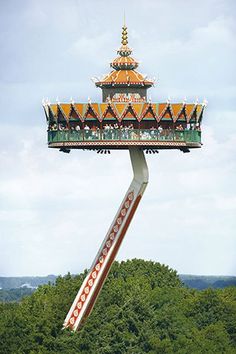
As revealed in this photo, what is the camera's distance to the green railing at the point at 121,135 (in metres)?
74.4

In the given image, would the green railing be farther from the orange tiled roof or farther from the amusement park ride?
the orange tiled roof

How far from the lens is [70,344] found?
78.9 meters

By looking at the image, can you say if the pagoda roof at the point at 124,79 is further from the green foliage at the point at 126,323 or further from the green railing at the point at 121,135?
the green foliage at the point at 126,323

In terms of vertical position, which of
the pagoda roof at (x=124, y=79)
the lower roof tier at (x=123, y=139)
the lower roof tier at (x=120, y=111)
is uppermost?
the pagoda roof at (x=124, y=79)

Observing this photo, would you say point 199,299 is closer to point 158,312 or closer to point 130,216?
point 158,312

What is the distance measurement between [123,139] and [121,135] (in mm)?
221

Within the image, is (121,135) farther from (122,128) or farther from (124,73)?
(124,73)

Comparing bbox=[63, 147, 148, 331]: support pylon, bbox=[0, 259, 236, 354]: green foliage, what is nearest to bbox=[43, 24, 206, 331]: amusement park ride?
bbox=[63, 147, 148, 331]: support pylon

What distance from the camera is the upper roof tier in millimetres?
75812

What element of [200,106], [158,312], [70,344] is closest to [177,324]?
[158,312]

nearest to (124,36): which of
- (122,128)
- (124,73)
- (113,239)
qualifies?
(124,73)

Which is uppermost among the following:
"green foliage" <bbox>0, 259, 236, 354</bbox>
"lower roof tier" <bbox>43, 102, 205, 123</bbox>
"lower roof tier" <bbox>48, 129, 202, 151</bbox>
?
"lower roof tier" <bbox>43, 102, 205, 123</bbox>

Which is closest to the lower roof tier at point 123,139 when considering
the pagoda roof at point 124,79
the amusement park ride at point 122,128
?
the amusement park ride at point 122,128

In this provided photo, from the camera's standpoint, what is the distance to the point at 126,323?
273 feet
